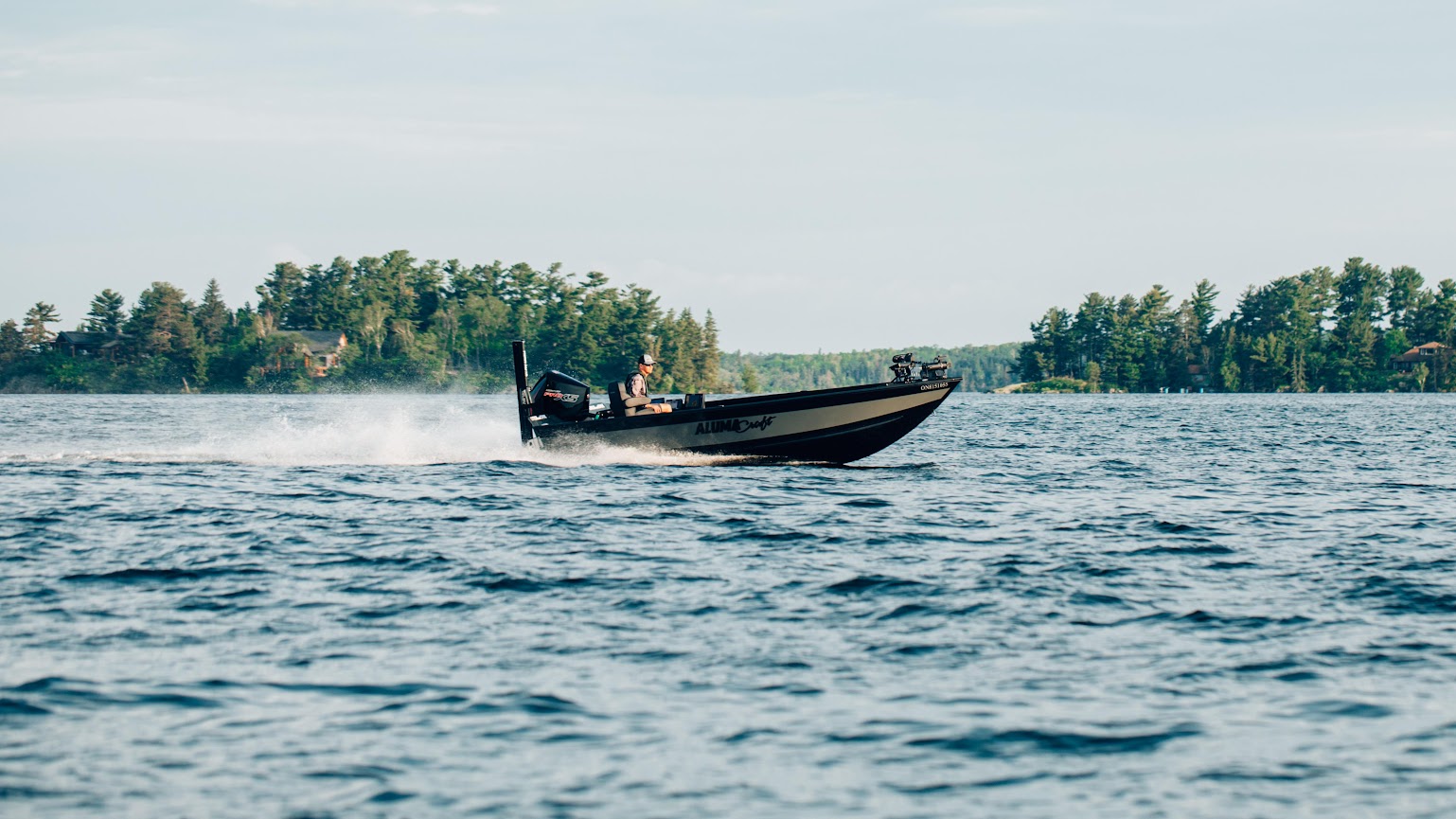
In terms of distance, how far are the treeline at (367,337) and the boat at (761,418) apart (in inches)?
5099

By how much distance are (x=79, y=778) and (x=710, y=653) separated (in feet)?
15.1

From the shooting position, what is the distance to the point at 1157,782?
7.61 m

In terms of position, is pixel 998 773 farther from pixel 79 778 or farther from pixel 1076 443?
pixel 1076 443

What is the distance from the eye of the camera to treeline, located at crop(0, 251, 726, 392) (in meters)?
160

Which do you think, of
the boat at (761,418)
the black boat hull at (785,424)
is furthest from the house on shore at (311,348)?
the black boat hull at (785,424)

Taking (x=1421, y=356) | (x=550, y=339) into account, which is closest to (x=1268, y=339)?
(x=1421, y=356)

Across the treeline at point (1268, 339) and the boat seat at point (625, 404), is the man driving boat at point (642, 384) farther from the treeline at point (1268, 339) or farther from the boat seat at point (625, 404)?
the treeline at point (1268, 339)

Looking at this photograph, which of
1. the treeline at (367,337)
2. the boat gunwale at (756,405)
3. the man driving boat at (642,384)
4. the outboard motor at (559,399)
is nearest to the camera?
the boat gunwale at (756,405)

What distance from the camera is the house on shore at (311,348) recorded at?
160250 mm

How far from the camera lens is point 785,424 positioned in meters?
26.2

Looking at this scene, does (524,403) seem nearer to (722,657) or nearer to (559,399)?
(559,399)

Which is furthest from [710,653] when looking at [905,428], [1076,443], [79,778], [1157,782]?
[1076,443]

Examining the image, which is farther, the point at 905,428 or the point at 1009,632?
the point at 905,428

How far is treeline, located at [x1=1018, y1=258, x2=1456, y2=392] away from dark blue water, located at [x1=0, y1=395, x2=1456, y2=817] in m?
165
